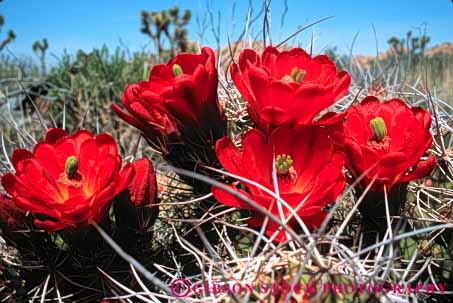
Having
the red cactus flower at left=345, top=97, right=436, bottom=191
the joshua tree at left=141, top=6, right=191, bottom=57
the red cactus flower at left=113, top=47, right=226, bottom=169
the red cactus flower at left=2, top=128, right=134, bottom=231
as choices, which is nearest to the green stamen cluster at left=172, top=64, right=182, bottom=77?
the red cactus flower at left=113, top=47, right=226, bottom=169

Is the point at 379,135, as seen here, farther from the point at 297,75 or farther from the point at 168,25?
the point at 168,25

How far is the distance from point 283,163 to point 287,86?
0.10m

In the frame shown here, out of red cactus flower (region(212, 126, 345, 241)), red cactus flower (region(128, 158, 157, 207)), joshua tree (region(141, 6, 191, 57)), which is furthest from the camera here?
joshua tree (region(141, 6, 191, 57))

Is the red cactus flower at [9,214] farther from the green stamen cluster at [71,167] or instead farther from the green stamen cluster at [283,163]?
the green stamen cluster at [283,163]

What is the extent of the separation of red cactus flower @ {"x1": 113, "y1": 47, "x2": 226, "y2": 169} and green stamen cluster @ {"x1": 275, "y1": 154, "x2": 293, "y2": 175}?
137 millimetres

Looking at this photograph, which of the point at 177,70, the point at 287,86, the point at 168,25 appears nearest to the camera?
the point at 287,86

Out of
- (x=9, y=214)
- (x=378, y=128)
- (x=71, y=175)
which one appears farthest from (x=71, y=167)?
(x=378, y=128)

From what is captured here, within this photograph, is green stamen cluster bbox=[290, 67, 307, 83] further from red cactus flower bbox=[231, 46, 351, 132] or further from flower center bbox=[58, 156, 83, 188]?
flower center bbox=[58, 156, 83, 188]

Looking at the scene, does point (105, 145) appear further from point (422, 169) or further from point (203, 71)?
point (422, 169)

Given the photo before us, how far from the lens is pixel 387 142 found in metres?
0.65

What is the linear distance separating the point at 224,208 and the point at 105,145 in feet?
0.67

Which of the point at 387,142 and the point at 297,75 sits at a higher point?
the point at 297,75

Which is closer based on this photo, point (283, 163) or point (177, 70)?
point (283, 163)

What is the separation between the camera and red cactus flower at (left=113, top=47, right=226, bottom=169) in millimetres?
658
